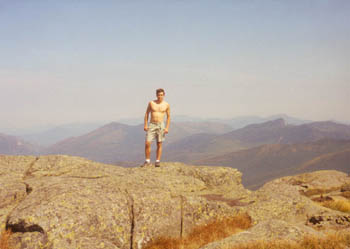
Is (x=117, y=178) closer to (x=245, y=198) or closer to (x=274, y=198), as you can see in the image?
(x=245, y=198)

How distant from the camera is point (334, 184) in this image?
26.8 meters

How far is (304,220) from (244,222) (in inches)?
157

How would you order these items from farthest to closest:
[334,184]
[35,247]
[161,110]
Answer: [334,184] < [161,110] < [35,247]

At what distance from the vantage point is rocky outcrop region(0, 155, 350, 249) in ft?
A: 26.2

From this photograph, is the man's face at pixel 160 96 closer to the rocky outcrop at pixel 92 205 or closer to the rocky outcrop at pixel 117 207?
the rocky outcrop at pixel 117 207

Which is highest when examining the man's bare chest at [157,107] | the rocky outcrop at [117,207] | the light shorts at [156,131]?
the man's bare chest at [157,107]

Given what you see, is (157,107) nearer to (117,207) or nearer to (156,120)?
(156,120)

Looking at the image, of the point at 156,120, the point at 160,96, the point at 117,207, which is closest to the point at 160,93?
the point at 160,96

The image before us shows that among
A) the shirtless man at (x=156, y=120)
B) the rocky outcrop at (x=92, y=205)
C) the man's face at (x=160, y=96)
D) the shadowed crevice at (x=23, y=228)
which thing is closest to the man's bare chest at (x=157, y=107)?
the shirtless man at (x=156, y=120)

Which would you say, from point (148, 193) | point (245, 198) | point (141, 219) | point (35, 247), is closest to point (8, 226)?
point (35, 247)

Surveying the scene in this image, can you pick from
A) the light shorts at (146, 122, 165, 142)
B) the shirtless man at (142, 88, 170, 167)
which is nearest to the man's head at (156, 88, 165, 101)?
the shirtless man at (142, 88, 170, 167)

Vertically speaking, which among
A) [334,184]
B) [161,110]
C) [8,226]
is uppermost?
[161,110]

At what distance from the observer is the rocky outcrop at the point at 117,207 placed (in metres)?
7.97

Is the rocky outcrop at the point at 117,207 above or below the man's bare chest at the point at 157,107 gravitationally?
below
